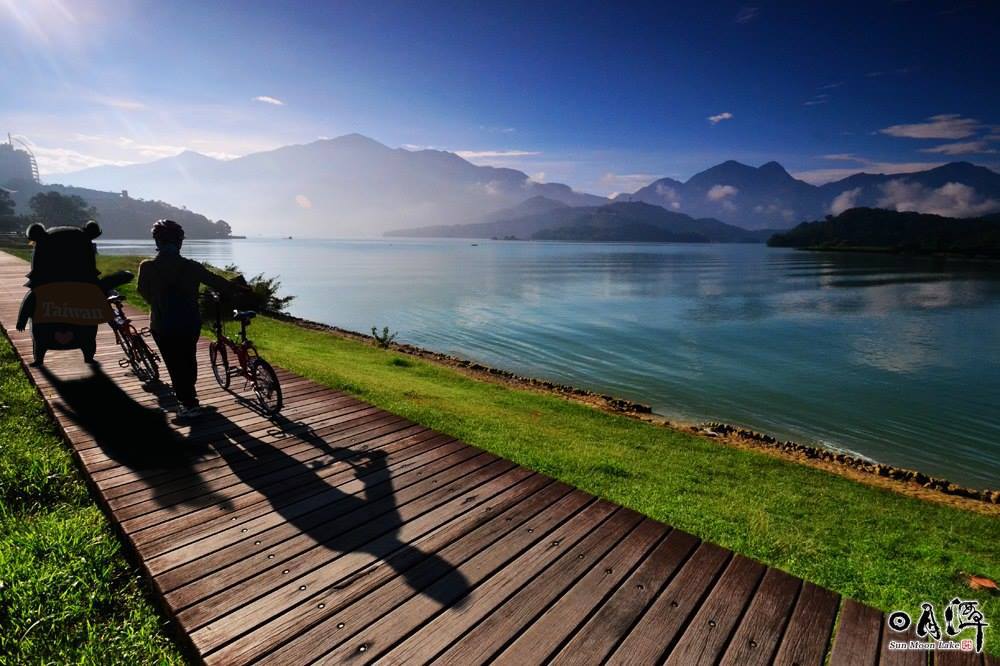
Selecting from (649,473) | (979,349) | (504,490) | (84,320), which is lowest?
(979,349)

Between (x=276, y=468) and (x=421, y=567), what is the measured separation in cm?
278

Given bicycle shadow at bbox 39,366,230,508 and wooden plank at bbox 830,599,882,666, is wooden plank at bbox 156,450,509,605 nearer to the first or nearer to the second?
bicycle shadow at bbox 39,366,230,508

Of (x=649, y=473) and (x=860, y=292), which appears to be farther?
(x=860, y=292)

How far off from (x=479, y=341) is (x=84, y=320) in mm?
21535

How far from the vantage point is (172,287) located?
6660mm

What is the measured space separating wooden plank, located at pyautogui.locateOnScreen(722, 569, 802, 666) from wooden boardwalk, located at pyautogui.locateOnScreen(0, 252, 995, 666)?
0.05ft

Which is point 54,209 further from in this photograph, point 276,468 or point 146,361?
point 276,468

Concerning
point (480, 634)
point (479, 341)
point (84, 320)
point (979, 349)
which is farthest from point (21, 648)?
point (979, 349)

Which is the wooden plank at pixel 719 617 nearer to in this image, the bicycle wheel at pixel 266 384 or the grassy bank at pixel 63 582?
the grassy bank at pixel 63 582

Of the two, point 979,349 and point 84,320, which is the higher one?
point 84,320

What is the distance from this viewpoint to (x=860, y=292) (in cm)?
5966

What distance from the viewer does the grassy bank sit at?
3.27 metres

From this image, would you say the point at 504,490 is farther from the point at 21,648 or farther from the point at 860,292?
the point at 860,292

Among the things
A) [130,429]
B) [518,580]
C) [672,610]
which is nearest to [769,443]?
[672,610]
